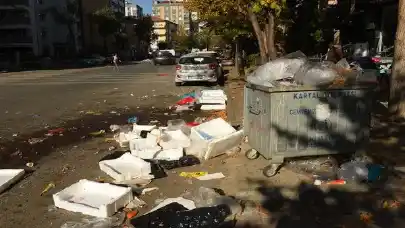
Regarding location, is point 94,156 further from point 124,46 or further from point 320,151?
point 124,46

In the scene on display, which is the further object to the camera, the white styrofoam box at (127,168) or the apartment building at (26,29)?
the apartment building at (26,29)

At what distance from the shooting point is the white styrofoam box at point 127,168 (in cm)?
548

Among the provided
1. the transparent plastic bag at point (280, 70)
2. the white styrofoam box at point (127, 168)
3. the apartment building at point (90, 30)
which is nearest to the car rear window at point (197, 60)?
the white styrofoam box at point (127, 168)

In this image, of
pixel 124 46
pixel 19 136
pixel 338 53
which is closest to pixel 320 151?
pixel 19 136

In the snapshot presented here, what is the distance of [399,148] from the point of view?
20.2 ft

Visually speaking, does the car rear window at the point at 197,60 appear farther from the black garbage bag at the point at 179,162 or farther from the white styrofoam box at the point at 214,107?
the black garbage bag at the point at 179,162

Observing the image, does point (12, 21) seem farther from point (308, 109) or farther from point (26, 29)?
point (308, 109)

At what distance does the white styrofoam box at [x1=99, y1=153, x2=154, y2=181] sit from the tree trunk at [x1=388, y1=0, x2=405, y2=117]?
4635 mm

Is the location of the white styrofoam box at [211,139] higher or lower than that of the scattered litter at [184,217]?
higher

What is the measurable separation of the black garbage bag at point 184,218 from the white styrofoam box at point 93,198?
Result: 325mm

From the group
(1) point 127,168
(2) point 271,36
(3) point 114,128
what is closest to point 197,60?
(2) point 271,36

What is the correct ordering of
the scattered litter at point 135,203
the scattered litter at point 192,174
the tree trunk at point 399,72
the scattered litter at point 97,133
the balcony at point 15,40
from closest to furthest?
1. the scattered litter at point 135,203
2. the scattered litter at point 192,174
3. the tree trunk at point 399,72
4. the scattered litter at point 97,133
5. the balcony at point 15,40

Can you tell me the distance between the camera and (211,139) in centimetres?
619

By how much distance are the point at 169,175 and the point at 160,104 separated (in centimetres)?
746
